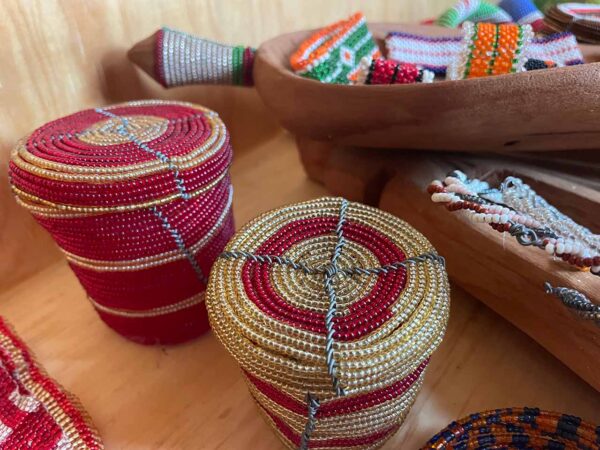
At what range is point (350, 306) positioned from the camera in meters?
0.34

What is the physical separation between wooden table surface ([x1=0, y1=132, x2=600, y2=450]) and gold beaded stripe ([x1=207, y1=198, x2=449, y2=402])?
5.2 inches

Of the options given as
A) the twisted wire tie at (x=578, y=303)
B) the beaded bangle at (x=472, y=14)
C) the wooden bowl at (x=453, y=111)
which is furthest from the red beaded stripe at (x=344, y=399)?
the beaded bangle at (x=472, y=14)

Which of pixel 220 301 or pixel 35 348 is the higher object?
pixel 220 301

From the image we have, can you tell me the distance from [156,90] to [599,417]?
0.57 meters

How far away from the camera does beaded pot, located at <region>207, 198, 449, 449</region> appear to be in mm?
312

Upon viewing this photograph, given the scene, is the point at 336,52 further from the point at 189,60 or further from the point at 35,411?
the point at 35,411

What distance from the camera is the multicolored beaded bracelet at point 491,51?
0.53m

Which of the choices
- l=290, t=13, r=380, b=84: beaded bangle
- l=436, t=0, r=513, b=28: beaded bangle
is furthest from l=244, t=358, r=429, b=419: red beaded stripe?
l=436, t=0, r=513, b=28: beaded bangle

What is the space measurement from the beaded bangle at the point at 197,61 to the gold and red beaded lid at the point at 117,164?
0.12 m

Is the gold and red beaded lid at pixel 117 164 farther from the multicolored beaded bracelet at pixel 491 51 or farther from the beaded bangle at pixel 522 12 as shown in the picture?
Answer: the beaded bangle at pixel 522 12

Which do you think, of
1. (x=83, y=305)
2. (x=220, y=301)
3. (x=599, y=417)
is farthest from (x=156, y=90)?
(x=599, y=417)

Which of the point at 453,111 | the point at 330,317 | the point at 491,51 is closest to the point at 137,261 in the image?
the point at 330,317

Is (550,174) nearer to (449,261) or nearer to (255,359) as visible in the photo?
(449,261)

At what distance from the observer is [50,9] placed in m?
0.51
